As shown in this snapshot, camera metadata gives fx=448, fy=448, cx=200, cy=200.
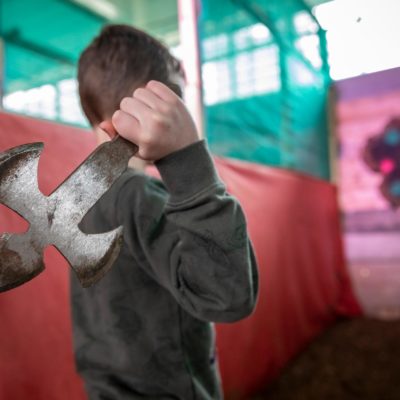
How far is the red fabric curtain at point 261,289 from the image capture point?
2.48 feet

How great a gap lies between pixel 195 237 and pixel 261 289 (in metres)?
1.17

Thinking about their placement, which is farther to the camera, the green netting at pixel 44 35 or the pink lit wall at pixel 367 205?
the pink lit wall at pixel 367 205

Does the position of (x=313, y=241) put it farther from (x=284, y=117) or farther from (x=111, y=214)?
(x=111, y=214)

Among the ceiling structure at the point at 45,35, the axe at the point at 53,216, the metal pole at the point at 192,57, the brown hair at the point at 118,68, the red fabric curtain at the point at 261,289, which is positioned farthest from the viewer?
the ceiling structure at the point at 45,35

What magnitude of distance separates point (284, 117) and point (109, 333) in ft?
5.17

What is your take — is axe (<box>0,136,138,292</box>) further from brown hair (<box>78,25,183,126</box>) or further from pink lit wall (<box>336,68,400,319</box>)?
pink lit wall (<box>336,68,400,319</box>)

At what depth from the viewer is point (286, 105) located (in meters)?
1.95

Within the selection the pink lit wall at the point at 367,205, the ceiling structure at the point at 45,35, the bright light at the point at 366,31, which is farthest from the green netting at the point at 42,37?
the bright light at the point at 366,31

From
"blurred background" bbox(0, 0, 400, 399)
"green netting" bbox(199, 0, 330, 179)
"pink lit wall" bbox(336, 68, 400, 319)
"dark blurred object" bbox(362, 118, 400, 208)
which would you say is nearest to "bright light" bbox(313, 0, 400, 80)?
"blurred background" bbox(0, 0, 400, 399)

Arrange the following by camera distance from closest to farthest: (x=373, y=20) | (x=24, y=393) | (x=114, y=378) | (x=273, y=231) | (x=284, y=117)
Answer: (x=373, y=20), (x=114, y=378), (x=24, y=393), (x=273, y=231), (x=284, y=117)

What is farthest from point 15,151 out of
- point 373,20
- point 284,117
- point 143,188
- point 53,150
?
point 284,117

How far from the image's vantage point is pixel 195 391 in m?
0.53

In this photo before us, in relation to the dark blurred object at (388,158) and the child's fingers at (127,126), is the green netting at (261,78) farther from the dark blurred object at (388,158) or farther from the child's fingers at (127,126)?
the child's fingers at (127,126)

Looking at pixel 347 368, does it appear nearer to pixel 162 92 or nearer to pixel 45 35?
pixel 162 92
